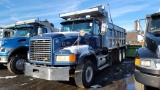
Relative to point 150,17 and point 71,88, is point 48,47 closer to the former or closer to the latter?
point 71,88

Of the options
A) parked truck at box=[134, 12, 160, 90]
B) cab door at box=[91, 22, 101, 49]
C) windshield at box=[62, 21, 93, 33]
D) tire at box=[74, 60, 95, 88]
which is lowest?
tire at box=[74, 60, 95, 88]

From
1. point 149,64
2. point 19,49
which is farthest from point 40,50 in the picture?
point 149,64

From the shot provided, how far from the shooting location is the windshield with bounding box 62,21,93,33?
7.27m

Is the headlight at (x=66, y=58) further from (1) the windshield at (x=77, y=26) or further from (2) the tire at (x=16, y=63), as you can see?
(2) the tire at (x=16, y=63)

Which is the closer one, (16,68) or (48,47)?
(48,47)

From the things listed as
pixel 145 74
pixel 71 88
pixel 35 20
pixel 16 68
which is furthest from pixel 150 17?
pixel 35 20

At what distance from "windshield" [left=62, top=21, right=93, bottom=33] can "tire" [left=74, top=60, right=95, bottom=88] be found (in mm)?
1654

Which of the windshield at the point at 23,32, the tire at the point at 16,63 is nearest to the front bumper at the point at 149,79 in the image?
the tire at the point at 16,63

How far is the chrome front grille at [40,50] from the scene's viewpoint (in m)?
5.73

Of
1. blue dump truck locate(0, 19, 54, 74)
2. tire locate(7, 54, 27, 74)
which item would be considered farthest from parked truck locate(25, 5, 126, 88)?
tire locate(7, 54, 27, 74)

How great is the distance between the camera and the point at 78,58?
221 inches

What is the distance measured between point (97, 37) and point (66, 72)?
2762mm

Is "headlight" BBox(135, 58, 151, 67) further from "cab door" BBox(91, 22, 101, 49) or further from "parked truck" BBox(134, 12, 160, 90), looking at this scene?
"cab door" BBox(91, 22, 101, 49)

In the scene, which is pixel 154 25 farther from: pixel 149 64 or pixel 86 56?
pixel 86 56
